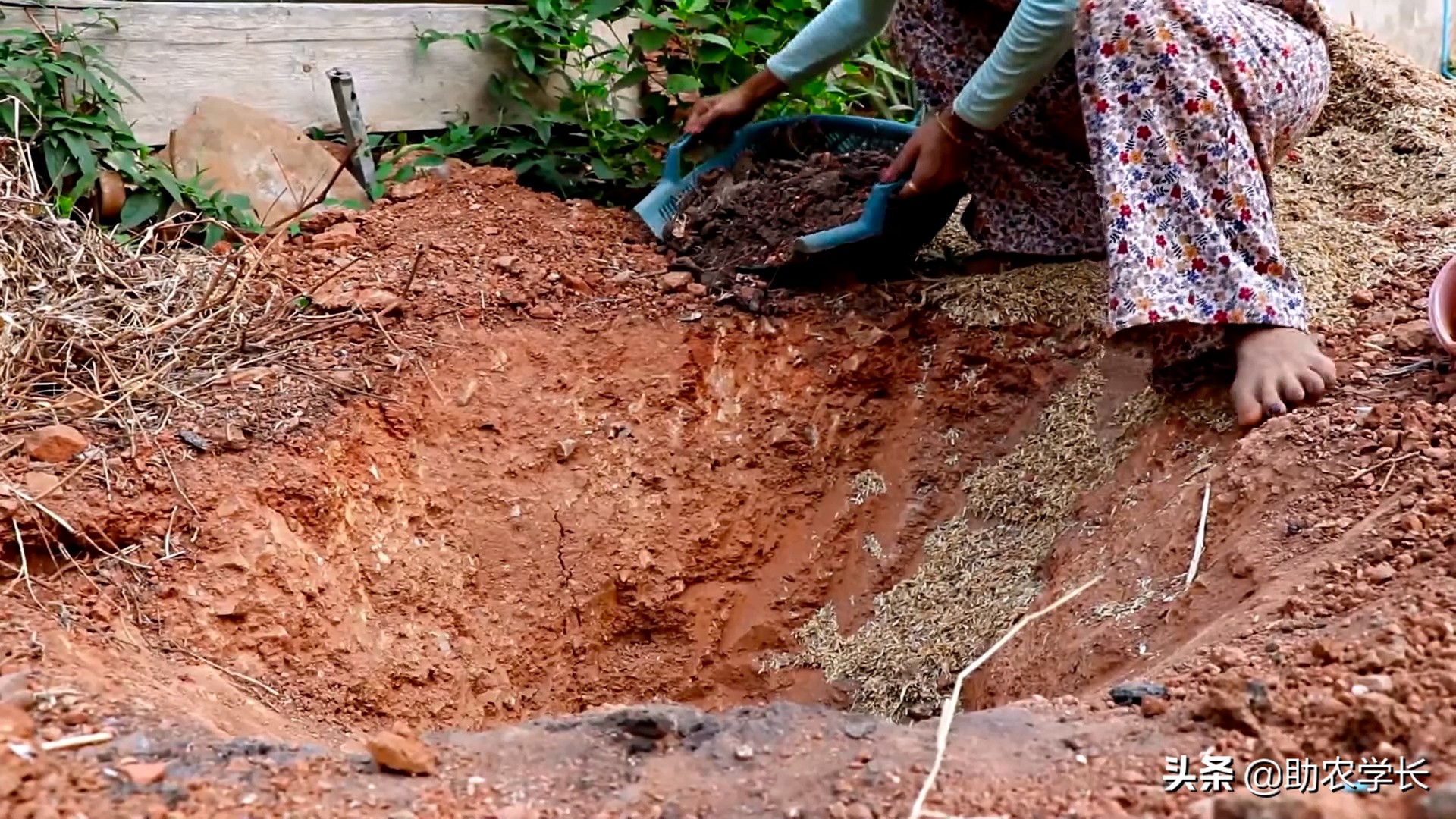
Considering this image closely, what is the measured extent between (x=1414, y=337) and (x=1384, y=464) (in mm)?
371

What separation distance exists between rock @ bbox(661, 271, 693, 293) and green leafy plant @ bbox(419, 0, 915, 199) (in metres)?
0.43

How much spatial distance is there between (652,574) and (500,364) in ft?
1.52

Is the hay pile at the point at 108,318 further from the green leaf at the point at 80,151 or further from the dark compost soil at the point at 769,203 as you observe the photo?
the dark compost soil at the point at 769,203

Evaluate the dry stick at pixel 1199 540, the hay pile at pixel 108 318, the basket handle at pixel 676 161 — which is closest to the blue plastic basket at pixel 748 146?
the basket handle at pixel 676 161

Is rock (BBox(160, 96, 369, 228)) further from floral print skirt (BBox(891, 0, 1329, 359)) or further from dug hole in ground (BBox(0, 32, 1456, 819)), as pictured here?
floral print skirt (BBox(891, 0, 1329, 359))

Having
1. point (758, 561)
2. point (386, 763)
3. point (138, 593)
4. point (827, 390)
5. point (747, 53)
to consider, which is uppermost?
point (747, 53)

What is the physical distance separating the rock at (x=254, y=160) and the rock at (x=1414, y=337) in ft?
6.28

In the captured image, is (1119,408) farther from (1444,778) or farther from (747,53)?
(747,53)

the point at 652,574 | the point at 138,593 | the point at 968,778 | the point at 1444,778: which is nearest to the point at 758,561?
the point at 652,574

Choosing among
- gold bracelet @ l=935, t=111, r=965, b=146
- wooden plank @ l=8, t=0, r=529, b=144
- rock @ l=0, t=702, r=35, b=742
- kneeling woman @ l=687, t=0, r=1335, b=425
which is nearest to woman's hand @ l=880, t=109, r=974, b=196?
gold bracelet @ l=935, t=111, r=965, b=146

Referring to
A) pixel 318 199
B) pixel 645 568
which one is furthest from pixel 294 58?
pixel 645 568

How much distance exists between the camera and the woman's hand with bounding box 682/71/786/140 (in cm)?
246

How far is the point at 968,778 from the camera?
104 cm

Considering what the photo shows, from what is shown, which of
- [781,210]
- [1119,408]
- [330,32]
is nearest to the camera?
[1119,408]
